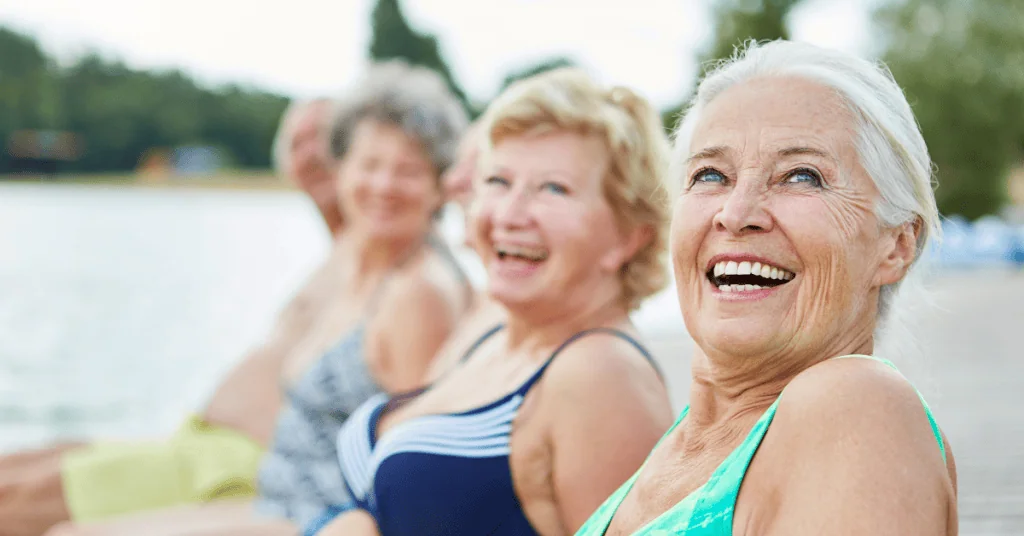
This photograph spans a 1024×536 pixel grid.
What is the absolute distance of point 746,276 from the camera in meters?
1.52

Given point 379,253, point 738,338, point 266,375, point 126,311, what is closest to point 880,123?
point 738,338

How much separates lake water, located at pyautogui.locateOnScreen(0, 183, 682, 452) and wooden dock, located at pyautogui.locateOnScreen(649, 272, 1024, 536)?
98 centimetres

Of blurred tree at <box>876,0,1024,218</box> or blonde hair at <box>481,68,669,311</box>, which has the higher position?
blonde hair at <box>481,68,669,311</box>

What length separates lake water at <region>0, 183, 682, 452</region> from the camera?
10.1 meters

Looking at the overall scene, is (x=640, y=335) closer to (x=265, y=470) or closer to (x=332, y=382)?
(x=332, y=382)

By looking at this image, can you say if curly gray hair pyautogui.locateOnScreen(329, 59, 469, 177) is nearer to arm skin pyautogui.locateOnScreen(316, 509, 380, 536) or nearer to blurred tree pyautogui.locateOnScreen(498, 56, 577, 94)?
blurred tree pyautogui.locateOnScreen(498, 56, 577, 94)

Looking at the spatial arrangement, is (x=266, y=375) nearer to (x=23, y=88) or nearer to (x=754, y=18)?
(x=754, y=18)

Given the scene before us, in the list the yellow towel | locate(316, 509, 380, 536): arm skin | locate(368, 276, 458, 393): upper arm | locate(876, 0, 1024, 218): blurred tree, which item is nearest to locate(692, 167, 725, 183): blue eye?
locate(316, 509, 380, 536): arm skin

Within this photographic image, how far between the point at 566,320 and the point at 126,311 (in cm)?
1819

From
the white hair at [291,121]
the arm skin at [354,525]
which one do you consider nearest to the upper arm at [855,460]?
the arm skin at [354,525]

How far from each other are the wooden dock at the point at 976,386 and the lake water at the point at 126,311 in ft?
3.21

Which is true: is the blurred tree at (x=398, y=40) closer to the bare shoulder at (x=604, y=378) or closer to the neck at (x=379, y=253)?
the neck at (x=379, y=253)

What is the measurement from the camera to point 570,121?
2.35 meters

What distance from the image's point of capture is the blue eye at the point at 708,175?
1.58 metres
